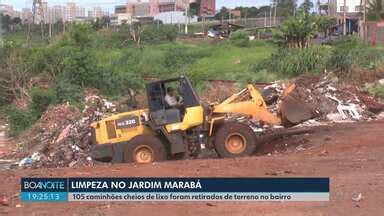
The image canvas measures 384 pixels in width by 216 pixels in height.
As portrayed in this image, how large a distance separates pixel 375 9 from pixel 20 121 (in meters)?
61.2

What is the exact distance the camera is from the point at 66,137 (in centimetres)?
1845

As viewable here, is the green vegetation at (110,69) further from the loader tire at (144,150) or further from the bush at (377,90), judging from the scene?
the loader tire at (144,150)

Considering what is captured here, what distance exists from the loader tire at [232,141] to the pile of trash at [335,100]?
3.96 m

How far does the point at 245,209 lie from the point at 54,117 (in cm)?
1449

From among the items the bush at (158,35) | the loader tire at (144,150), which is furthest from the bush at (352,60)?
the bush at (158,35)

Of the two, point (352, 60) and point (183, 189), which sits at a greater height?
point (352, 60)

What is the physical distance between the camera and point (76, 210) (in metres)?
8.93

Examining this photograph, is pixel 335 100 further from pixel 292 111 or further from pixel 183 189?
pixel 183 189

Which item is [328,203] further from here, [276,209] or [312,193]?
[312,193]

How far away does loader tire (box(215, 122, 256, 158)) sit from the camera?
50.6 ft

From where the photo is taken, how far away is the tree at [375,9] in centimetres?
7575

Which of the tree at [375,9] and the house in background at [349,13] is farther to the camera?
the house in background at [349,13]

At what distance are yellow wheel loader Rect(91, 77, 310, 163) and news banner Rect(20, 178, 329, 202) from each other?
7.26 meters

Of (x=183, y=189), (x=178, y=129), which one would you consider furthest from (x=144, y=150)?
(x=183, y=189)
